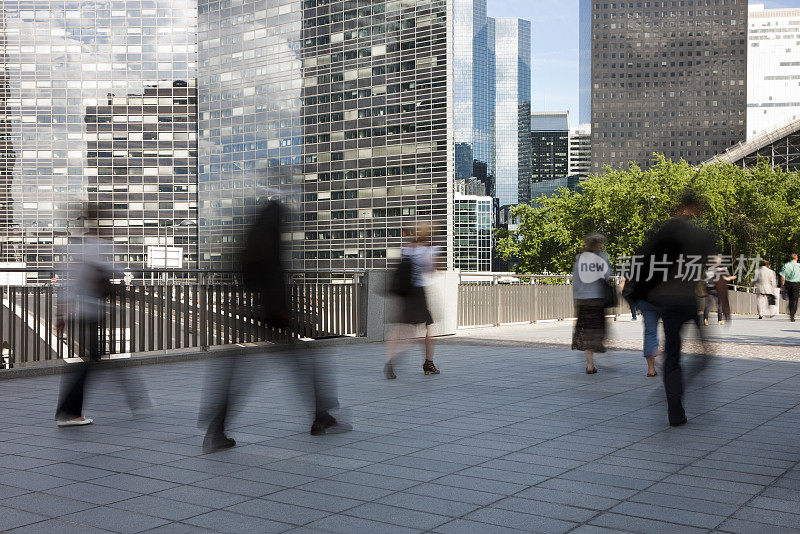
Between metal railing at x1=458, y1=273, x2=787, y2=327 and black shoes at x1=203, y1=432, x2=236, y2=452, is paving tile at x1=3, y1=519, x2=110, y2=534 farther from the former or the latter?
metal railing at x1=458, y1=273, x2=787, y2=327

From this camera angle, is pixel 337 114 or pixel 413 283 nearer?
pixel 413 283

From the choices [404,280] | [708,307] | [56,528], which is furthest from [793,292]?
[56,528]

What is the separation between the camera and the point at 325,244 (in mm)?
127125

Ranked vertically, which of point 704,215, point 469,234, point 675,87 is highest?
point 675,87

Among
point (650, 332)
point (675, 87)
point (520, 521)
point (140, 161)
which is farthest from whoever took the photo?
point (675, 87)

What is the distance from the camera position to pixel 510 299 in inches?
760

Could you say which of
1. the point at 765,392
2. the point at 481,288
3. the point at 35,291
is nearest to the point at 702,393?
the point at 765,392

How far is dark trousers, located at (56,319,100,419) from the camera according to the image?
653 centimetres

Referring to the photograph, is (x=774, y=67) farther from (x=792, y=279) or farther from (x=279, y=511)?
(x=279, y=511)

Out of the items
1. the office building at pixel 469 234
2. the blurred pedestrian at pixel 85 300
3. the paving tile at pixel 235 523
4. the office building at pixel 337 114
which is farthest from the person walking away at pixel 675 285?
the office building at pixel 469 234

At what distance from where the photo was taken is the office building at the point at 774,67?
177 metres

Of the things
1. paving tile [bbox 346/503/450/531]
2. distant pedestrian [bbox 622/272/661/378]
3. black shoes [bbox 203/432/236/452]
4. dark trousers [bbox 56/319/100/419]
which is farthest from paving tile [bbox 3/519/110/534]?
distant pedestrian [bbox 622/272/661/378]

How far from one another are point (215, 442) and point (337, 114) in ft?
395

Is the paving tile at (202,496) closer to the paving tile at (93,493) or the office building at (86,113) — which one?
the paving tile at (93,493)
